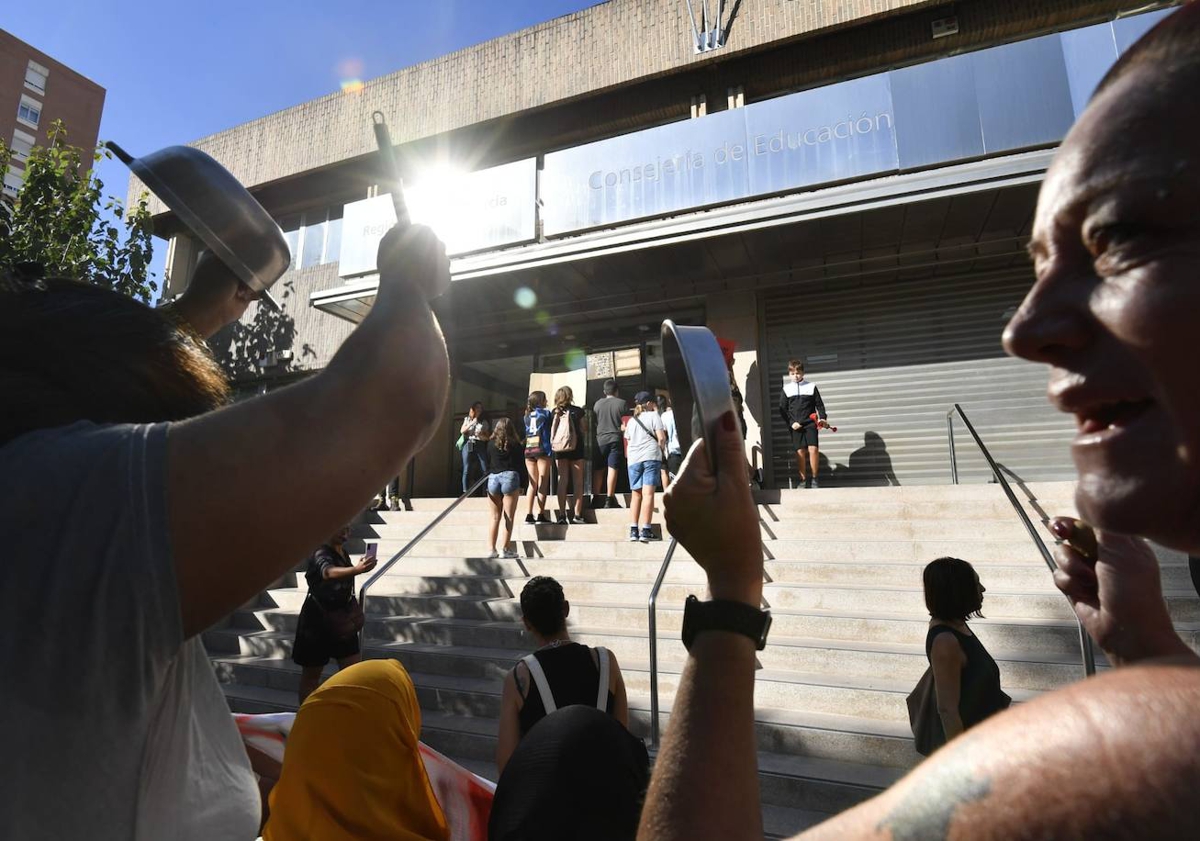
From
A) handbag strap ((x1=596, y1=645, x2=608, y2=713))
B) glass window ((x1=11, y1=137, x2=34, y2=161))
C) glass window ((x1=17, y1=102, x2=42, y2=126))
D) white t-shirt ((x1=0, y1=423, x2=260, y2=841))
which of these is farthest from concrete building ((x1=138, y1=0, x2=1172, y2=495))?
glass window ((x1=17, y1=102, x2=42, y2=126))

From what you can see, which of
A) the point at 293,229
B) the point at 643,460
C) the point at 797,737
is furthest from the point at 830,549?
the point at 293,229

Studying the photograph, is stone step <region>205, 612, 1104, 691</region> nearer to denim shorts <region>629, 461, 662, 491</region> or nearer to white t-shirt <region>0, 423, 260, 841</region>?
denim shorts <region>629, 461, 662, 491</region>

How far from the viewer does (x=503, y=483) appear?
303 inches

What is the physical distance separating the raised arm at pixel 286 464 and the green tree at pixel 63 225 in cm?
1233

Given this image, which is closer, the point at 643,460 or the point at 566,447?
the point at 643,460

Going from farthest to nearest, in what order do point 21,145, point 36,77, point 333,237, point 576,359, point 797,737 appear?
point 36,77, point 21,145, point 333,237, point 576,359, point 797,737

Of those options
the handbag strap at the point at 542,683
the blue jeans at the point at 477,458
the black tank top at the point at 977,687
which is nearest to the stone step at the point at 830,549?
the blue jeans at the point at 477,458

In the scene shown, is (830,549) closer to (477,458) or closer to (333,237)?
(477,458)

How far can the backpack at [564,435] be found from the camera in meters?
8.42

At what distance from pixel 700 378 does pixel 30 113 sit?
64.5m

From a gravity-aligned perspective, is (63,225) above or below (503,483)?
above

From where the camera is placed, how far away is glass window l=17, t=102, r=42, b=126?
44.5m

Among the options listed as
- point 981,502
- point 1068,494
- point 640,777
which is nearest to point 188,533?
point 640,777

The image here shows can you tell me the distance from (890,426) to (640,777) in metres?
9.03
